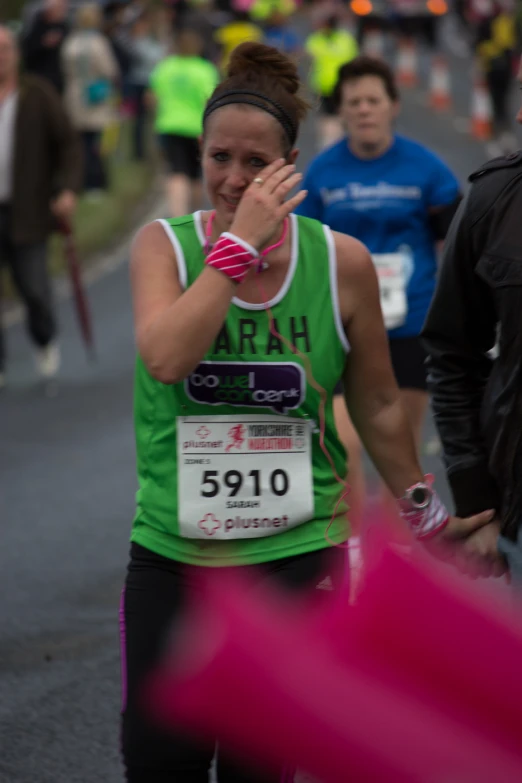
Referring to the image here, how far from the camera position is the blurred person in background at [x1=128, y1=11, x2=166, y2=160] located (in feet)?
70.3

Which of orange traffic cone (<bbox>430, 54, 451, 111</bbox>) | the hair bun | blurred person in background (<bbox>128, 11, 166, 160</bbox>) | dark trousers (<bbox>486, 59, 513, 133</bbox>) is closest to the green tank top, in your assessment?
the hair bun

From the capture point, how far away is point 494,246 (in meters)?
2.96

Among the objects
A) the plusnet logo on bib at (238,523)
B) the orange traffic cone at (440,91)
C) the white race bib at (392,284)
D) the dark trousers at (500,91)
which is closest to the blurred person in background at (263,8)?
the orange traffic cone at (440,91)

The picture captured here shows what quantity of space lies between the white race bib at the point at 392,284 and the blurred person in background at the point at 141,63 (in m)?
15.8

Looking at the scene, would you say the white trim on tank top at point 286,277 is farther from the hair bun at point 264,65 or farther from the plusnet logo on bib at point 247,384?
the hair bun at point 264,65

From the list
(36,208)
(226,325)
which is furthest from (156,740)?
(36,208)

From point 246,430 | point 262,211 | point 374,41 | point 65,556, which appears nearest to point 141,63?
point 374,41

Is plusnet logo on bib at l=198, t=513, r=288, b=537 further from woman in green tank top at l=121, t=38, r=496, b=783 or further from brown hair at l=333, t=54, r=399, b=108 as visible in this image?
brown hair at l=333, t=54, r=399, b=108

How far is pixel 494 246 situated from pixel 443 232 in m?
3.14

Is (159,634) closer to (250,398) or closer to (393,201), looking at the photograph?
(250,398)

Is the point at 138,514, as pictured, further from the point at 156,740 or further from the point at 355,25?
the point at 355,25

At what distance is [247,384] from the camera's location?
10.3ft

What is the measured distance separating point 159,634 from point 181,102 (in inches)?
526

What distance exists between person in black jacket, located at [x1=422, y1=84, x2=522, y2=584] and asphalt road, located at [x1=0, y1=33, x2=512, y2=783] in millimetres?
1771
